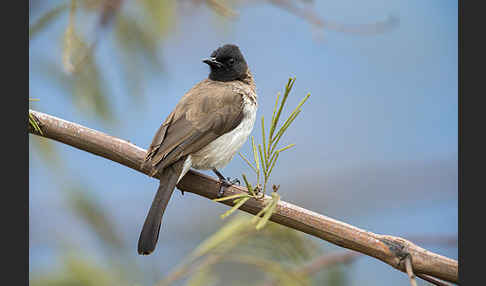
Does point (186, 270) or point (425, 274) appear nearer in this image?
point (425, 274)

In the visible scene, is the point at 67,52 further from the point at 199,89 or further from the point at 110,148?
the point at 199,89

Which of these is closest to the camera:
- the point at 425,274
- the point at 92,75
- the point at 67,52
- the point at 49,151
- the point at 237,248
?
the point at 425,274

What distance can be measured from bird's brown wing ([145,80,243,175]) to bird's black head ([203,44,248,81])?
0.63 ft

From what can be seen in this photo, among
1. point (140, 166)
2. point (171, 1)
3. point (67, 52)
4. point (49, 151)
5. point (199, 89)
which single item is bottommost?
point (49, 151)

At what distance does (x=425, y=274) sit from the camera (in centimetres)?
135

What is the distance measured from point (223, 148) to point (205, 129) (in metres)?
0.14

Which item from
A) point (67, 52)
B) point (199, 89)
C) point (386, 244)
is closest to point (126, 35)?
point (199, 89)

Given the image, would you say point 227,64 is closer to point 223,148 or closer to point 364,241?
point 223,148

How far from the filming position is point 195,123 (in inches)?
84.7

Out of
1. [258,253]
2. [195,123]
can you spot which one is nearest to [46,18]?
[195,123]

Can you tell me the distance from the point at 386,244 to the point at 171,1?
201cm

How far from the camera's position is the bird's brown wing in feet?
6.45

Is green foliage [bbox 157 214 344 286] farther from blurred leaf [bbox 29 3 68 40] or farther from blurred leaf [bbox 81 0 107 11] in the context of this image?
blurred leaf [bbox 81 0 107 11]

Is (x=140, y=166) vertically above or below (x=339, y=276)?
below
